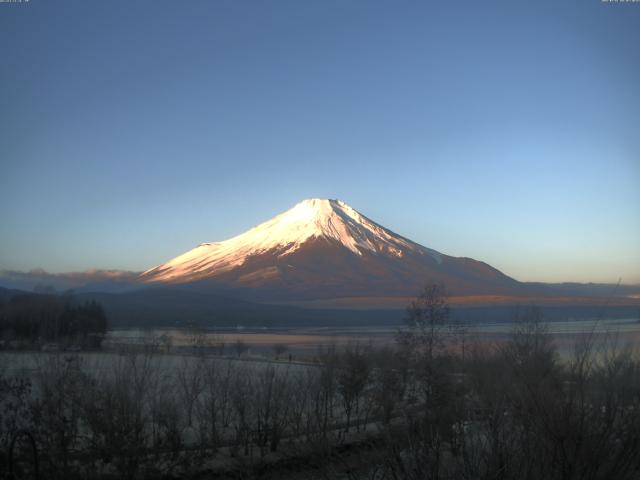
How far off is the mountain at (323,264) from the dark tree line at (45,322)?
8023cm

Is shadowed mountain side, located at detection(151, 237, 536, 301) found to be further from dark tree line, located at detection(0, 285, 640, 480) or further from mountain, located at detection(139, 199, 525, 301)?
dark tree line, located at detection(0, 285, 640, 480)

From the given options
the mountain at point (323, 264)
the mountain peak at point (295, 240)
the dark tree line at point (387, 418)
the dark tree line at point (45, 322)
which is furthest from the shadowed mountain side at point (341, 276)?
the dark tree line at point (387, 418)

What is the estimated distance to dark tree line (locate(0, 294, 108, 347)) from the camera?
131ft

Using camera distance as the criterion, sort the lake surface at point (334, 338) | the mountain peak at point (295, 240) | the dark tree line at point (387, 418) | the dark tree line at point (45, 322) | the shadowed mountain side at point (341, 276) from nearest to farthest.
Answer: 1. the dark tree line at point (387, 418)
2. the lake surface at point (334, 338)
3. the dark tree line at point (45, 322)
4. the shadowed mountain side at point (341, 276)
5. the mountain peak at point (295, 240)

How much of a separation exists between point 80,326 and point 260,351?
47.9 feet

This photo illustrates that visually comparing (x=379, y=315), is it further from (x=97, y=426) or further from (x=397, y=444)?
(x=397, y=444)

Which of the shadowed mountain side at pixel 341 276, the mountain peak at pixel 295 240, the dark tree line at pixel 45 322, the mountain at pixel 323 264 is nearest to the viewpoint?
the dark tree line at pixel 45 322

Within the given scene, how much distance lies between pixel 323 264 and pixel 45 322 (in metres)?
109

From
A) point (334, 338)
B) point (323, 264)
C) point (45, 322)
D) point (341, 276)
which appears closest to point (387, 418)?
point (45, 322)

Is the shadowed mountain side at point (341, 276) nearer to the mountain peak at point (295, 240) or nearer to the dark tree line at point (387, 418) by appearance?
the mountain peak at point (295, 240)

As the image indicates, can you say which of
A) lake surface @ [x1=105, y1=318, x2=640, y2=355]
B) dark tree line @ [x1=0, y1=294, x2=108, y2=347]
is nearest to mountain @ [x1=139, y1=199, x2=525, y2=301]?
lake surface @ [x1=105, y1=318, x2=640, y2=355]

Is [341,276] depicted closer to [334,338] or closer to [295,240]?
[295,240]

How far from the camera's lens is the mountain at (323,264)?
447 feet

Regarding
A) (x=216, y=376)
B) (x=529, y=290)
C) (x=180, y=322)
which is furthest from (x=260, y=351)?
(x=529, y=290)
